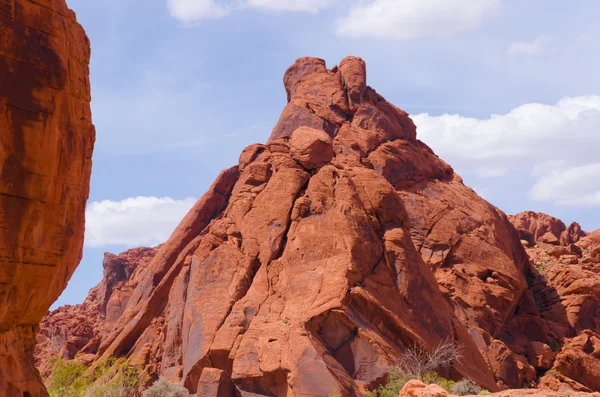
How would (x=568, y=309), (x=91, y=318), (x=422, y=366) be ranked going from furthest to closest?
1. (x=91, y=318)
2. (x=568, y=309)
3. (x=422, y=366)

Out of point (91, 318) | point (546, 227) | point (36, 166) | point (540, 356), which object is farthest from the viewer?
point (546, 227)

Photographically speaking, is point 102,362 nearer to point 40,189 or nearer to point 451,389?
point 451,389

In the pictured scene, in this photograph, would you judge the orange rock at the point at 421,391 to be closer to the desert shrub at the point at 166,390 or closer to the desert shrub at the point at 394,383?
the desert shrub at the point at 394,383

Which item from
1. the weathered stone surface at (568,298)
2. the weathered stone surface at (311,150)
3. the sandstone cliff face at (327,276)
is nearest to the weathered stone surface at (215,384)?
the sandstone cliff face at (327,276)

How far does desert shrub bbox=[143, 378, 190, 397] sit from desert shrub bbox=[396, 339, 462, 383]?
30.5ft

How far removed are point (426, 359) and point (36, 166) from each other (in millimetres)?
24749

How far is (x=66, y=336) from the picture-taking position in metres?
58.1

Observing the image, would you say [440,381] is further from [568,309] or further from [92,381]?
[568,309]

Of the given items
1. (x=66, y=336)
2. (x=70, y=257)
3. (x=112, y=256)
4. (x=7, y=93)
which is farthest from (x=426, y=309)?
(x=112, y=256)

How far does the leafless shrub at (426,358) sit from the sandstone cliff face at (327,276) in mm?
568

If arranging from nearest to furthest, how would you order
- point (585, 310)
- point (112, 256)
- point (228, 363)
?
point (228, 363), point (585, 310), point (112, 256)

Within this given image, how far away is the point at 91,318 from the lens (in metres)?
67.8

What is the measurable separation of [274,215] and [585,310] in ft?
78.1

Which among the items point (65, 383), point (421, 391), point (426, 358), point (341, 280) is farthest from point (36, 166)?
point (426, 358)
